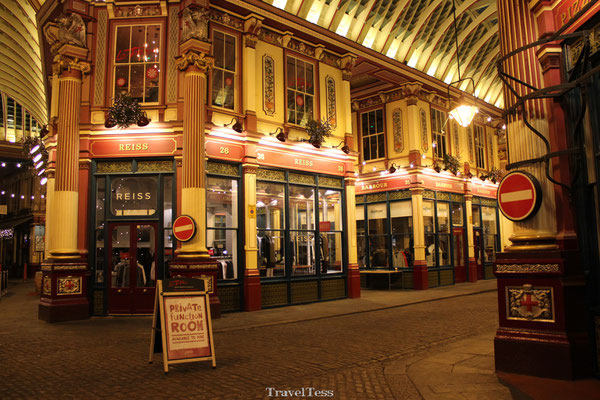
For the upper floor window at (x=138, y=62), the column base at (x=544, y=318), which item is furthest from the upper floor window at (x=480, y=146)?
the column base at (x=544, y=318)

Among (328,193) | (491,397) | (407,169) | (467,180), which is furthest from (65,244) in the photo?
(467,180)

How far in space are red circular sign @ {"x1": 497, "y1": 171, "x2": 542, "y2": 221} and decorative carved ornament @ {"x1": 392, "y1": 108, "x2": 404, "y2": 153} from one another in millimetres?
13070

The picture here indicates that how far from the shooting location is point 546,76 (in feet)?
19.1

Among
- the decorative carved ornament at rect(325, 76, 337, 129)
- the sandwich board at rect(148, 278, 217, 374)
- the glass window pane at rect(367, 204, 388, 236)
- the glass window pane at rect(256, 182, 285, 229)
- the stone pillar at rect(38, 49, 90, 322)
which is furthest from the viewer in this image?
the glass window pane at rect(367, 204, 388, 236)

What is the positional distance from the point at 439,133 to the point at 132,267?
14.1 meters

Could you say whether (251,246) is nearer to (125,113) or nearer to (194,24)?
(125,113)

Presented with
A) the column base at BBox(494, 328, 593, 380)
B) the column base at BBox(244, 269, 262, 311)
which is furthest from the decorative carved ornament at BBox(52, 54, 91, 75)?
the column base at BBox(494, 328, 593, 380)

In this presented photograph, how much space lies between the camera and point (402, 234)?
18484 mm

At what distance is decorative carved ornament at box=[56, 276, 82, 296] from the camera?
34.4 ft

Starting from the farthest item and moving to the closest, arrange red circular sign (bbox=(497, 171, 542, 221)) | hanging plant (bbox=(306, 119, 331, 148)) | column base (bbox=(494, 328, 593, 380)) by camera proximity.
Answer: hanging plant (bbox=(306, 119, 331, 148)), red circular sign (bbox=(497, 171, 542, 221)), column base (bbox=(494, 328, 593, 380))

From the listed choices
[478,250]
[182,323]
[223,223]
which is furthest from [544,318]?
[478,250]

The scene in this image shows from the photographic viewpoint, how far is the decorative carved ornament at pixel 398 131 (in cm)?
1870

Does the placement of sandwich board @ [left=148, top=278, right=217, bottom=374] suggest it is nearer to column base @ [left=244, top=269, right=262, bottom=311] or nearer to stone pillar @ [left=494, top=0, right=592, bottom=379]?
stone pillar @ [left=494, top=0, right=592, bottom=379]

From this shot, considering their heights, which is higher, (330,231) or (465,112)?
(465,112)
